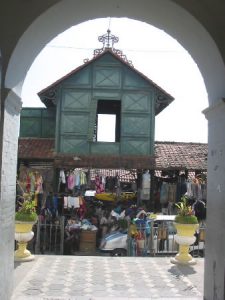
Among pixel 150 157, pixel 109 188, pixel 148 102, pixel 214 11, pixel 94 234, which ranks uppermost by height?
pixel 148 102

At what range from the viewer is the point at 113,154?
643 inches

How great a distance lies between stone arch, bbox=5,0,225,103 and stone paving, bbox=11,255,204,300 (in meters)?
2.93

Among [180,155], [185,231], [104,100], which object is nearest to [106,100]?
[104,100]

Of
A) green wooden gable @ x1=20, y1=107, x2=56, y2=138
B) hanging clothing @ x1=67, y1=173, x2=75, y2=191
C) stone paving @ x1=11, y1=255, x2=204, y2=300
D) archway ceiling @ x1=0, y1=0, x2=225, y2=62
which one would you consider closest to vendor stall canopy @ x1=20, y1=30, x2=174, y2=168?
hanging clothing @ x1=67, y1=173, x2=75, y2=191

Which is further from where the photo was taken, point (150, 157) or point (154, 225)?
point (150, 157)

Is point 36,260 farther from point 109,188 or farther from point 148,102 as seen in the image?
point 148,102

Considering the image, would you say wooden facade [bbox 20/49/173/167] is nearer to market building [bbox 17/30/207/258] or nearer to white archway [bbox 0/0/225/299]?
market building [bbox 17/30/207/258]

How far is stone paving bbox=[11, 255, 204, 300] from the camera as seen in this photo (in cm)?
625

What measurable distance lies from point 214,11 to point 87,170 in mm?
12413

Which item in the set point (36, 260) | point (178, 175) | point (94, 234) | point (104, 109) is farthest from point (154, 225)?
point (104, 109)

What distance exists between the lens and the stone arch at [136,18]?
16.8 feet

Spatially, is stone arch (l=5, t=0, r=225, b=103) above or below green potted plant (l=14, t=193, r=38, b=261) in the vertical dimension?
above

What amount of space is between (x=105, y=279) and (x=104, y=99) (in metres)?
10.4

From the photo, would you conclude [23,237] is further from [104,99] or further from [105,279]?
[104,99]
